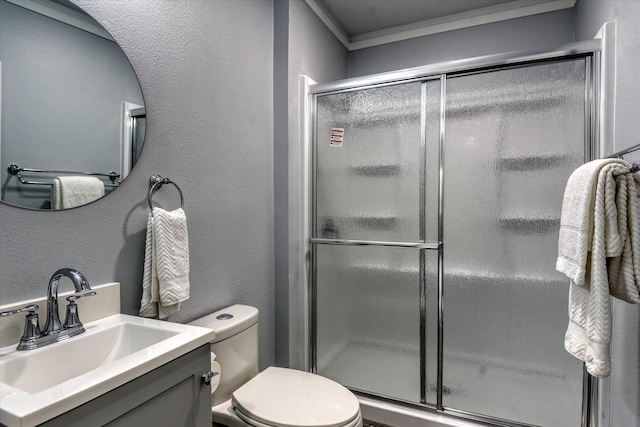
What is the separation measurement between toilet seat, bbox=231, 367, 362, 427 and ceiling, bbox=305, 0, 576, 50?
2.11 meters

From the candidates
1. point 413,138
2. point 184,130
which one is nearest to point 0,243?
point 184,130

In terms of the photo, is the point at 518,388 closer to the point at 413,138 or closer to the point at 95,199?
the point at 413,138

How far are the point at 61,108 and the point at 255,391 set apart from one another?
3.95ft

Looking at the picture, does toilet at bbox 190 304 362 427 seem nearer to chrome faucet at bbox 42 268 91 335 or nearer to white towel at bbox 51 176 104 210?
chrome faucet at bbox 42 268 91 335

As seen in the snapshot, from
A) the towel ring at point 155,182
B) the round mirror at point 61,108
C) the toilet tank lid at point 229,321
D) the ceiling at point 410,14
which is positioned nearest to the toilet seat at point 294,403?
the toilet tank lid at point 229,321

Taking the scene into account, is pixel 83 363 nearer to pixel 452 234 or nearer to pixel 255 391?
pixel 255 391

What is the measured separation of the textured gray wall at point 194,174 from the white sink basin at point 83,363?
17 centimetres

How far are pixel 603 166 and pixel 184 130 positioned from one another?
150cm

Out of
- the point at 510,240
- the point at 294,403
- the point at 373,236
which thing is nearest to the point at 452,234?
the point at 510,240

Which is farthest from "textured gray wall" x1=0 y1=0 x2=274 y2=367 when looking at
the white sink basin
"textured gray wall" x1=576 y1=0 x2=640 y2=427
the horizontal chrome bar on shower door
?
"textured gray wall" x1=576 y1=0 x2=640 y2=427

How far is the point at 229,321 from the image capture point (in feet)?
4.87

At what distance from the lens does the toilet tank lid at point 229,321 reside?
1.42m

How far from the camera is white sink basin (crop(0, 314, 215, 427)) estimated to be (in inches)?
25.5

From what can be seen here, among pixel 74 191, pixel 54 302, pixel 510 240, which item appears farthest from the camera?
pixel 510 240
